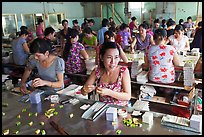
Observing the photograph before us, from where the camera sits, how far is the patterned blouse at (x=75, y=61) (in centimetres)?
362

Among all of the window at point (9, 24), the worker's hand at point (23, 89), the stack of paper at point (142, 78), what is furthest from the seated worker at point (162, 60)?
the window at point (9, 24)

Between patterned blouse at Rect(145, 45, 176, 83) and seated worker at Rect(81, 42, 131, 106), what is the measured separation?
1.06 metres

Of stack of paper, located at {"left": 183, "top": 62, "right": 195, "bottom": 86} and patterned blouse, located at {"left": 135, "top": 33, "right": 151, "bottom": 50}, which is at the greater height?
patterned blouse, located at {"left": 135, "top": 33, "right": 151, "bottom": 50}

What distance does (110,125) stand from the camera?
1.56 meters

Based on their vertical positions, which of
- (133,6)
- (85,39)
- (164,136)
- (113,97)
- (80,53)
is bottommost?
(164,136)

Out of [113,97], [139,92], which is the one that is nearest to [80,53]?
[139,92]

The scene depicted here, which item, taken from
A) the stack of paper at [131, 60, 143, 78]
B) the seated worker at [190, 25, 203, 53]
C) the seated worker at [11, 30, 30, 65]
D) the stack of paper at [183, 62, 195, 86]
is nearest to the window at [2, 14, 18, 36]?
the seated worker at [11, 30, 30, 65]

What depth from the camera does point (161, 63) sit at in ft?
9.82

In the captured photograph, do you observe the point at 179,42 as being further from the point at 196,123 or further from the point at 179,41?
the point at 196,123

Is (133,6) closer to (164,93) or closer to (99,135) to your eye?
(164,93)

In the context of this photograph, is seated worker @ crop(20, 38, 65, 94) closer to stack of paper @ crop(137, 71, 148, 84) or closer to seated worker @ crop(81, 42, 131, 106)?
seated worker @ crop(81, 42, 131, 106)

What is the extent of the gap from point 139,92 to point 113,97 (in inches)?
56.7

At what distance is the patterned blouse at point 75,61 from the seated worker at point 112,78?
1.52 meters

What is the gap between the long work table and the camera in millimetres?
1472
